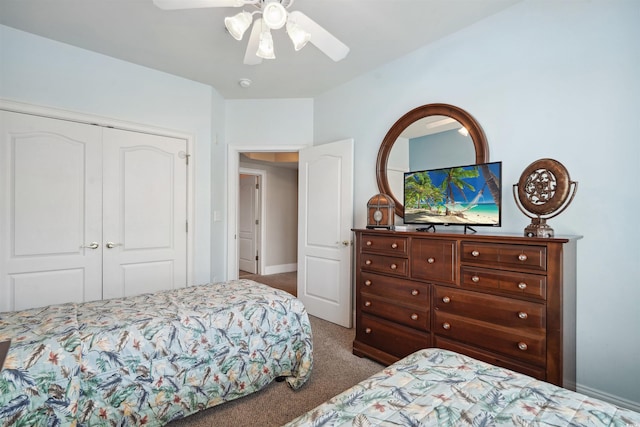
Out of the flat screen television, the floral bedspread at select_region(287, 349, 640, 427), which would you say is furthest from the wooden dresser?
the floral bedspread at select_region(287, 349, 640, 427)

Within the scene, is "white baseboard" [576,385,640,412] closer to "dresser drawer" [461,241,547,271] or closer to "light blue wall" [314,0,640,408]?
"light blue wall" [314,0,640,408]

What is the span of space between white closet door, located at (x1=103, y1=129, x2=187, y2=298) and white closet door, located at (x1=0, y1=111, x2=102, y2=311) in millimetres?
99

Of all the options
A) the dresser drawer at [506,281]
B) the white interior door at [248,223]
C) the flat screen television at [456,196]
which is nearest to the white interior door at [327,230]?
the flat screen television at [456,196]

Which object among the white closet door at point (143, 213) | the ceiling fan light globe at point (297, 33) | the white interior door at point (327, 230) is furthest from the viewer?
the white interior door at point (327, 230)

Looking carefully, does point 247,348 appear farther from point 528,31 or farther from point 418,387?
point 528,31

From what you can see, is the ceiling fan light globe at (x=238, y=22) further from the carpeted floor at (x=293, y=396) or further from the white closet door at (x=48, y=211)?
the carpeted floor at (x=293, y=396)

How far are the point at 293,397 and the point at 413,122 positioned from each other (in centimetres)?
240

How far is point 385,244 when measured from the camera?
8.01ft

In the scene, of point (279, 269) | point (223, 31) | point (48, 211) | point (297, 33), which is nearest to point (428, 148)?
point (297, 33)

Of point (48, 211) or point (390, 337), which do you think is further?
point (48, 211)

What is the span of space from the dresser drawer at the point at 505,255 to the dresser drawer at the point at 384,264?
44cm

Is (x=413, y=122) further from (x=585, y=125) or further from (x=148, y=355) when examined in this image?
(x=148, y=355)

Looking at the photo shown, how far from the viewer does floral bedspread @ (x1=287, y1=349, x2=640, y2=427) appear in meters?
0.83

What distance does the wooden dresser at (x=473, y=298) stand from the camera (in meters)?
1.69
